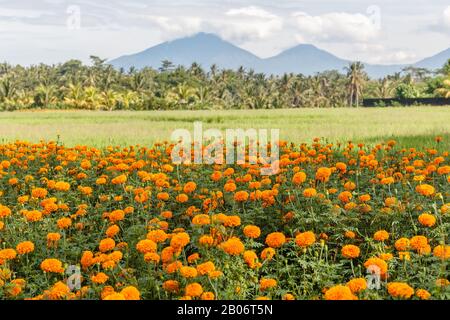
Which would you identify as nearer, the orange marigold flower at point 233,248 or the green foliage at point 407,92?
the orange marigold flower at point 233,248

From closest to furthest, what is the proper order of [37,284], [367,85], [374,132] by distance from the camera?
[37,284] < [374,132] < [367,85]

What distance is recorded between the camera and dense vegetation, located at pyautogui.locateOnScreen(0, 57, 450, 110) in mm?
46406

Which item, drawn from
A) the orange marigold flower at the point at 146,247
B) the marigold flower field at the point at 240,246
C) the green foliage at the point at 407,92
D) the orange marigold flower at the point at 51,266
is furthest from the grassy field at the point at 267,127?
the green foliage at the point at 407,92

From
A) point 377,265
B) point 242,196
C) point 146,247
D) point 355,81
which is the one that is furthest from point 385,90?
point 146,247

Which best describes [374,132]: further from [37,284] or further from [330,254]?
[37,284]

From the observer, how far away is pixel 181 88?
50312 mm

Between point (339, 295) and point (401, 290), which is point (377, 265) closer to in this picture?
point (401, 290)

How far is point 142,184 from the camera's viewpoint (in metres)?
5.49

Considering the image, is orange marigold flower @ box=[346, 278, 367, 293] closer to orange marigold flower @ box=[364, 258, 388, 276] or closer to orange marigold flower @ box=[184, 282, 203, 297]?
orange marigold flower @ box=[364, 258, 388, 276]

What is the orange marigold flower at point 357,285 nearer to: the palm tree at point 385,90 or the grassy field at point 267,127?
the grassy field at point 267,127

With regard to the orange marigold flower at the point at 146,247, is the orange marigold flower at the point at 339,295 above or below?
below

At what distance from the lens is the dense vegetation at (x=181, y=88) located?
46.4 m
